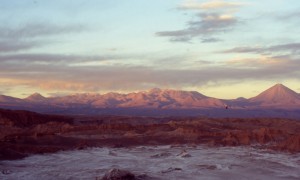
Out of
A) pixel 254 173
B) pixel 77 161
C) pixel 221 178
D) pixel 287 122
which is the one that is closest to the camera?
pixel 221 178

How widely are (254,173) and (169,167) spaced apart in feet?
11.6

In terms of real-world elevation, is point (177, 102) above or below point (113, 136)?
above

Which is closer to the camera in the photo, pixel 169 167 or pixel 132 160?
pixel 169 167

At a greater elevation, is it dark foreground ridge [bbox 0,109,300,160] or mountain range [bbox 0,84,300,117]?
mountain range [bbox 0,84,300,117]

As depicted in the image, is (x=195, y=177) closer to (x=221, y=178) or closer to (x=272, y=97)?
(x=221, y=178)

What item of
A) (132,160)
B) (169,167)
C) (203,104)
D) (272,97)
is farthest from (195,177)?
(272,97)

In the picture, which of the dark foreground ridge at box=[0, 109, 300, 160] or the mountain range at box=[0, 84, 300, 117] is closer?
the dark foreground ridge at box=[0, 109, 300, 160]

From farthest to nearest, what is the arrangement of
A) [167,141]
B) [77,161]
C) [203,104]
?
[203,104]
[167,141]
[77,161]

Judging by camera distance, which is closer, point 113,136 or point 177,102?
point 113,136

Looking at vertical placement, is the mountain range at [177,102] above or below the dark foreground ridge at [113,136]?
above

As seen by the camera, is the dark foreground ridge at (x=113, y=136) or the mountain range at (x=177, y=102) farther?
Answer: the mountain range at (x=177, y=102)

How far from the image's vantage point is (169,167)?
2084 centimetres

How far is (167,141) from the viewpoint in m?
32.8

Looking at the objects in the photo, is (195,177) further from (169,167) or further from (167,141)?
(167,141)
